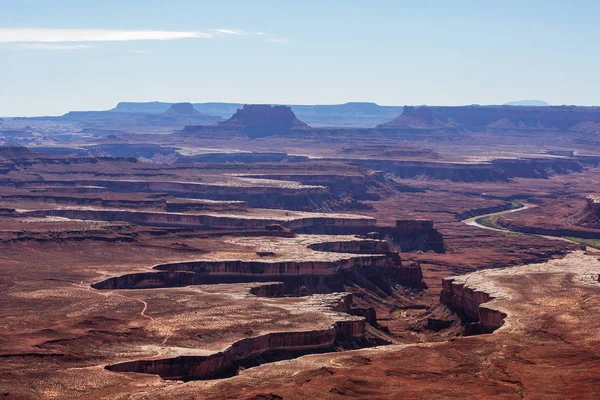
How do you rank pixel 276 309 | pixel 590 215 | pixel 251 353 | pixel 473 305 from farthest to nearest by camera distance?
1. pixel 590 215
2. pixel 473 305
3. pixel 276 309
4. pixel 251 353

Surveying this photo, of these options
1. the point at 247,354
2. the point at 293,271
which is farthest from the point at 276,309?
the point at 293,271

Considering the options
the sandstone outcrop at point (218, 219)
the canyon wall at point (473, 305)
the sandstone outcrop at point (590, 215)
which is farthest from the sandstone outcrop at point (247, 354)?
the sandstone outcrop at point (590, 215)

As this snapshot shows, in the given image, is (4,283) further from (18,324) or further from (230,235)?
(230,235)

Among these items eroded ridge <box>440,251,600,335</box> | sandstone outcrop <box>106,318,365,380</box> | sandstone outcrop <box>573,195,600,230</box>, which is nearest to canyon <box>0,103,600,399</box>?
sandstone outcrop <box>106,318,365,380</box>

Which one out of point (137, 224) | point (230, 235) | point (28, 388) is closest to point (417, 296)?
point (230, 235)

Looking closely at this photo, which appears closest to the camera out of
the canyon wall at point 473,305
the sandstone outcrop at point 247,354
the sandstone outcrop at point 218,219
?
the sandstone outcrop at point 247,354

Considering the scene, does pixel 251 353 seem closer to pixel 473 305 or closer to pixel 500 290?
pixel 473 305

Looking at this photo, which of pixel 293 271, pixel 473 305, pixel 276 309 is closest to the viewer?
pixel 276 309

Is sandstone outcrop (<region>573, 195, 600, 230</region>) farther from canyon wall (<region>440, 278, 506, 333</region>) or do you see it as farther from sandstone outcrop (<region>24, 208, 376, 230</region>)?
canyon wall (<region>440, 278, 506, 333</region>)

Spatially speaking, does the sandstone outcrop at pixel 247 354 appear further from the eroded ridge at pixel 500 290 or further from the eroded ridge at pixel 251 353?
the eroded ridge at pixel 500 290

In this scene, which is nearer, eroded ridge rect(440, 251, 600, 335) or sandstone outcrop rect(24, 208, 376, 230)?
eroded ridge rect(440, 251, 600, 335)

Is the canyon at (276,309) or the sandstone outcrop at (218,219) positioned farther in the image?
the sandstone outcrop at (218,219)
